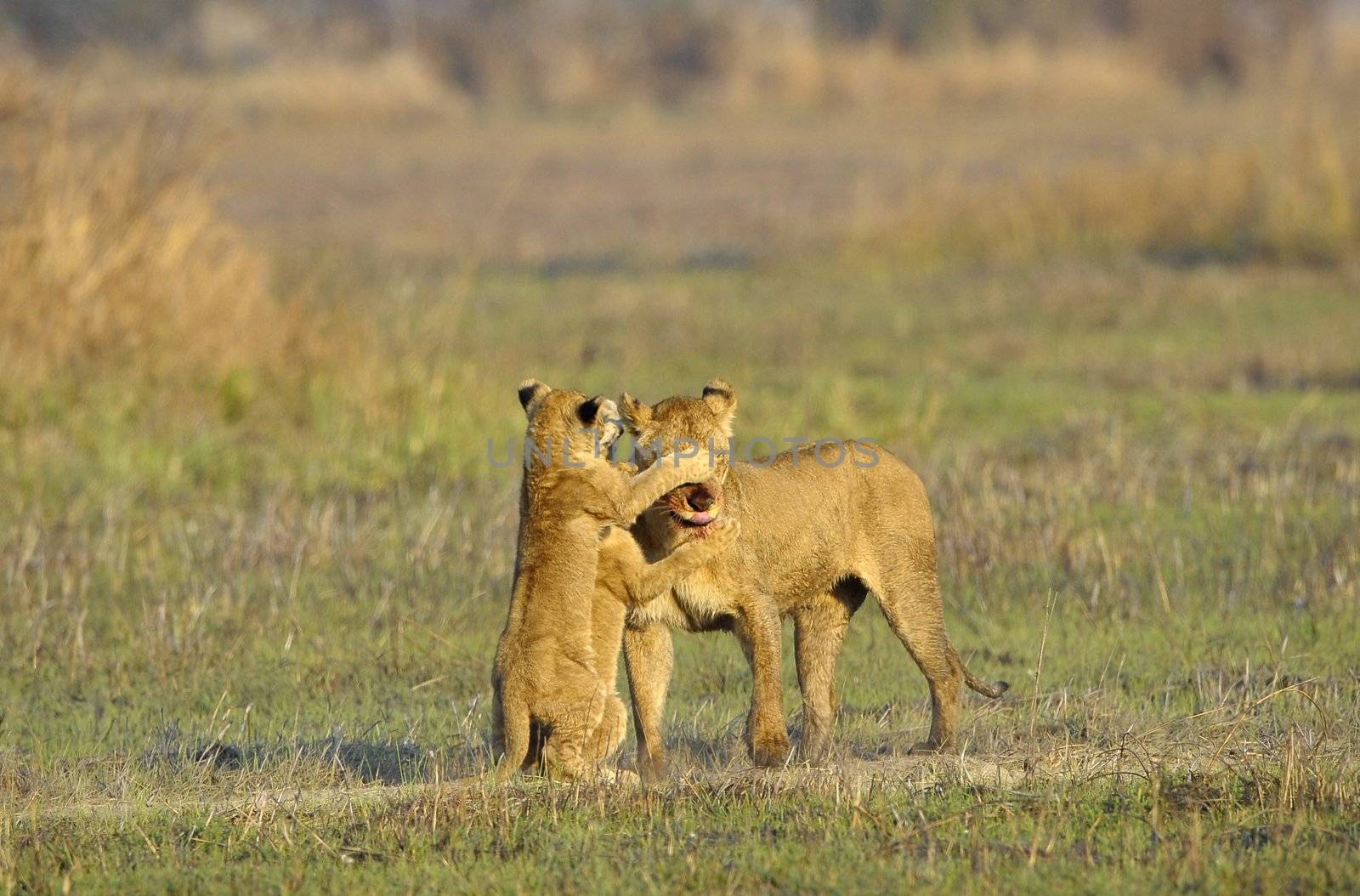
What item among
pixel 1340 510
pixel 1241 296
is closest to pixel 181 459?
pixel 1340 510

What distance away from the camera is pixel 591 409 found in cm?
595

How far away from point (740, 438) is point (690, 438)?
5.81 meters

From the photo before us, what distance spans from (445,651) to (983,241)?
13.8m

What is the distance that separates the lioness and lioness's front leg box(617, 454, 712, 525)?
4cm

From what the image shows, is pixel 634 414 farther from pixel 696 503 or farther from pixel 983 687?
pixel 983 687

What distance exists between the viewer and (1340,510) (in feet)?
30.4

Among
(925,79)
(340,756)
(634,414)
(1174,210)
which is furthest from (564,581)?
(925,79)

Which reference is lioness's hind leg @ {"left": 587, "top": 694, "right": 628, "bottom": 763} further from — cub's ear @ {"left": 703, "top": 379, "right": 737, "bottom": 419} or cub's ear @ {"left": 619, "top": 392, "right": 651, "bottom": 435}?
cub's ear @ {"left": 703, "top": 379, "right": 737, "bottom": 419}

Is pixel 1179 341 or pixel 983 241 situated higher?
pixel 983 241

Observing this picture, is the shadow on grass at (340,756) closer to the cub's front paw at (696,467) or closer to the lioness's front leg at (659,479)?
the lioness's front leg at (659,479)

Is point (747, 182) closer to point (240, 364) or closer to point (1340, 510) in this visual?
point (240, 364)

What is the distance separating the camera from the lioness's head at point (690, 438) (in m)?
5.93

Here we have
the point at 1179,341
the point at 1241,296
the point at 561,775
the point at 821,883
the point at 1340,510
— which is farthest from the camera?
the point at 1241,296

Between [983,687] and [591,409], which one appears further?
[983,687]
